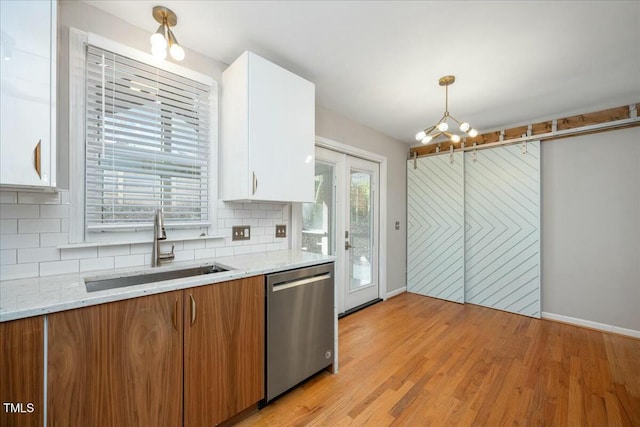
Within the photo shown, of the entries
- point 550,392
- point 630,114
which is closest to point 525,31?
point 630,114

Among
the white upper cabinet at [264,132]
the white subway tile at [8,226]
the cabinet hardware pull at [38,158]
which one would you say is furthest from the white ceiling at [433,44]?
the white subway tile at [8,226]

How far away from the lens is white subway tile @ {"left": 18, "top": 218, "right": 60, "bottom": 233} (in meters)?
1.41

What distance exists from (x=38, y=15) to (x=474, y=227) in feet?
15.0

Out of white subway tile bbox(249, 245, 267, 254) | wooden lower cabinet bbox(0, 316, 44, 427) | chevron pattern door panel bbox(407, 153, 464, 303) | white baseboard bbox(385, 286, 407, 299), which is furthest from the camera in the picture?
white baseboard bbox(385, 286, 407, 299)

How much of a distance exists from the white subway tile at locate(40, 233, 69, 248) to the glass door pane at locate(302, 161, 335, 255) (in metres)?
2.00

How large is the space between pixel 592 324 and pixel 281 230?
148 inches

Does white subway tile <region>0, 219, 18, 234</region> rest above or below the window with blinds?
below

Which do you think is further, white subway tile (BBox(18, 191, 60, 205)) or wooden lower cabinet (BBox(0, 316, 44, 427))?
white subway tile (BBox(18, 191, 60, 205))

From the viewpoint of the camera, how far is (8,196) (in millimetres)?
1369

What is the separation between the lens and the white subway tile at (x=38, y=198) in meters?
1.41

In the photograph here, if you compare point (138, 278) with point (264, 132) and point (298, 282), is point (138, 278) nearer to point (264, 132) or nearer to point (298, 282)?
point (298, 282)

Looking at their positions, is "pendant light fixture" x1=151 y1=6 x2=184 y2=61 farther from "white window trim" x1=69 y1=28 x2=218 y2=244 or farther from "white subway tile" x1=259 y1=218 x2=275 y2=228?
"white subway tile" x1=259 y1=218 x2=275 y2=228

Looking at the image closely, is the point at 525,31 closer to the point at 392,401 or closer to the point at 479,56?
the point at 479,56

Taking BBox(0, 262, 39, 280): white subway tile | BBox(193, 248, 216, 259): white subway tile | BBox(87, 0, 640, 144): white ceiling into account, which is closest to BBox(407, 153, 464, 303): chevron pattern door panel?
BBox(87, 0, 640, 144): white ceiling
